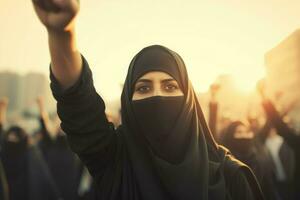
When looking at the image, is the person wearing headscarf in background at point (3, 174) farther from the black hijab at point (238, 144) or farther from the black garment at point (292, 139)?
the black garment at point (292, 139)

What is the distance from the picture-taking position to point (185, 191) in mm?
1524

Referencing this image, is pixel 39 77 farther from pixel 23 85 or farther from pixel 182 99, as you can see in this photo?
pixel 182 99

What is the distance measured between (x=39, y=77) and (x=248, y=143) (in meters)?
82.9

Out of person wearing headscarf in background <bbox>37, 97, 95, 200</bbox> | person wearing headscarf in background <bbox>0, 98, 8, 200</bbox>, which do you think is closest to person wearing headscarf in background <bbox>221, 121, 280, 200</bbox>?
person wearing headscarf in background <bbox>0, 98, 8, 200</bbox>

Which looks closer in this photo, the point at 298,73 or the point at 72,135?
the point at 72,135

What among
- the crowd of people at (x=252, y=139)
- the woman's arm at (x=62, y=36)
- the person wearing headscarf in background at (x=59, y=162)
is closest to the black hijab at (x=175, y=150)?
the woman's arm at (x=62, y=36)

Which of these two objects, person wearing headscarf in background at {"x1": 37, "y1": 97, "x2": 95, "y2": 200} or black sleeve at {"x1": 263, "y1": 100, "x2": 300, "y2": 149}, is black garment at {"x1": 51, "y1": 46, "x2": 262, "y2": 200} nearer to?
black sleeve at {"x1": 263, "y1": 100, "x2": 300, "y2": 149}

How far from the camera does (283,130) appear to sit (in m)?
3.67

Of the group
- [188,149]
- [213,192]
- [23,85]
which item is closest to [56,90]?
[188,149]

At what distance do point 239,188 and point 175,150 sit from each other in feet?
1.04

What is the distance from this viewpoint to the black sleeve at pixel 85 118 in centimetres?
132

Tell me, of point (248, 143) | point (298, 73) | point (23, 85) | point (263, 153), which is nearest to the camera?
point (248, 143)

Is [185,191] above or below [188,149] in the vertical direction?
below

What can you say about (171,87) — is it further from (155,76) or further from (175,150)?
(175,150)
